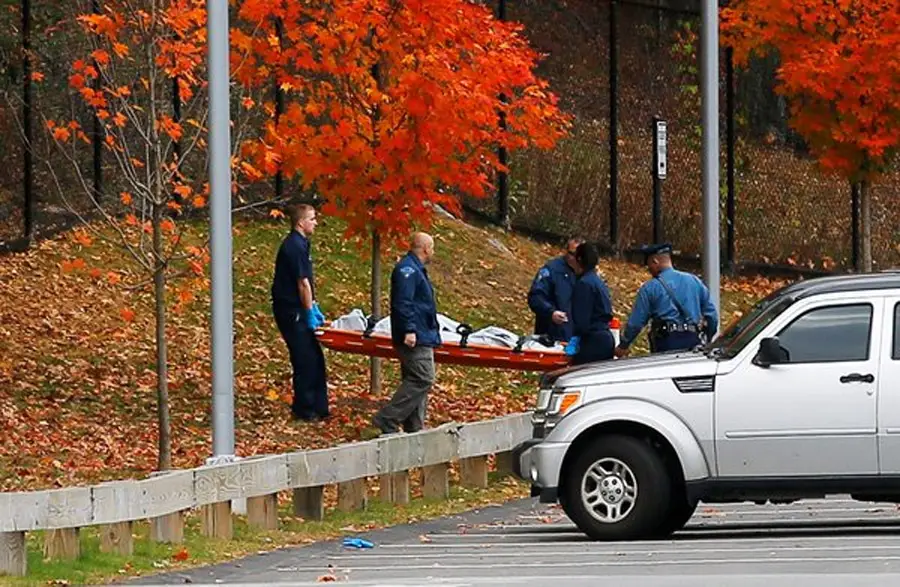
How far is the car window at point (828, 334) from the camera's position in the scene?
16547mm

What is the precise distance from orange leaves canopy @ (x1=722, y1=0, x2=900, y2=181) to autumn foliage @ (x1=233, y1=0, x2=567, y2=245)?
6.52 metres

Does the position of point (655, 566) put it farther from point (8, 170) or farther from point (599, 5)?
point (599, 5)

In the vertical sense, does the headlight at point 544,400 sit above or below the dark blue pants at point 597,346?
below

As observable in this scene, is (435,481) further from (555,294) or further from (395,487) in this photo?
(555,294)

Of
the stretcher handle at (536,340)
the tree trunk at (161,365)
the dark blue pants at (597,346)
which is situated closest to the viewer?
the tree trunk at (161,365)

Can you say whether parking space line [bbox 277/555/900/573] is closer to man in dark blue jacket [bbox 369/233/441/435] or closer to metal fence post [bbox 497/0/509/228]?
man in dark blue jacket [bbox 369/233/441/435]

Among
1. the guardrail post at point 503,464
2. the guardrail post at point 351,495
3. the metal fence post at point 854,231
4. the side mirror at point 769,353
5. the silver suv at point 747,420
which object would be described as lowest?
the guardrail post at point 351,495

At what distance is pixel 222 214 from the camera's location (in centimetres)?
1845

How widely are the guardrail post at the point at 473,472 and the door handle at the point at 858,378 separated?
5.33m

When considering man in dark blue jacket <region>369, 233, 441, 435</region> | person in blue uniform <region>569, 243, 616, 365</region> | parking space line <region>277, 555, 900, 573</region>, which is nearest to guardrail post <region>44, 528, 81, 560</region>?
parking space line <region>277, 555, 900, 573</region>

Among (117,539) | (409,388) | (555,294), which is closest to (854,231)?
(555,294)

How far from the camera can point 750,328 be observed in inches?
664

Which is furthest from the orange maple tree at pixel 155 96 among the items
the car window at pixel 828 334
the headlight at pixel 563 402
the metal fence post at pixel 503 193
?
the metal fence post at pixel 503 193

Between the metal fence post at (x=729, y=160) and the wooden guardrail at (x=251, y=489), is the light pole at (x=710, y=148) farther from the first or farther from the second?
the metal fence post at (x=729, y=160)
